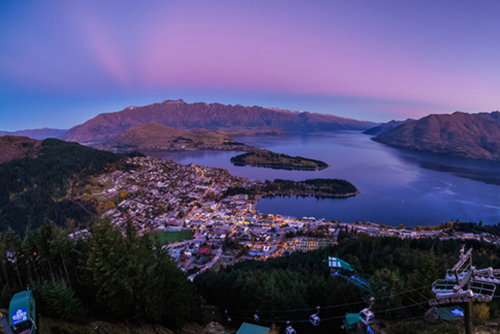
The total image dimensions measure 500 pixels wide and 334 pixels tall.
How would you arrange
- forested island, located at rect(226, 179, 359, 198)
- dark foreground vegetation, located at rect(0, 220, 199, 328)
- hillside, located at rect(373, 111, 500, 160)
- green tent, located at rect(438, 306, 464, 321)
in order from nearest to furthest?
1. dark foreground vegetation, located at rect(0, 220, 199, 328)
2. green tent, located at rect(438, 306, 464, 321)
3. forested island, located at rect(226, 179, 359, 198)
4. hillside, located at rect(373, 111, 500, 160)

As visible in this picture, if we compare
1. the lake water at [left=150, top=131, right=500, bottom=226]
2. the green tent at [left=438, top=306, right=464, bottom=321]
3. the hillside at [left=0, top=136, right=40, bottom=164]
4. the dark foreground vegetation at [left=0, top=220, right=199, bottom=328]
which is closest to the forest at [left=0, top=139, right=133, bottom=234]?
the hillside at [left=0, top=136, right=40, bottom=164]

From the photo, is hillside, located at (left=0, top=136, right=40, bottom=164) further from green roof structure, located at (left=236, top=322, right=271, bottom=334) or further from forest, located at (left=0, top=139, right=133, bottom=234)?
green roof structure, located at (left=236, top=322, right=271, bottom=334)

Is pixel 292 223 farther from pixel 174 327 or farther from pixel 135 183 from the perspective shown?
pixel 135 183

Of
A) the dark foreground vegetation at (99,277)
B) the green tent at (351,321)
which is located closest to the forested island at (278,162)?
the green tent at (351,321)

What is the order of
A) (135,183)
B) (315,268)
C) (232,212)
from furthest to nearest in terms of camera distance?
(135,183) → (232,212) → (315,268)

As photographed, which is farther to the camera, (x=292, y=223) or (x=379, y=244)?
(x=292, y=223)

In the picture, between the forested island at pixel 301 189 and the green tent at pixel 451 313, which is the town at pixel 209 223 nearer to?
the forested island at pixel 301 189

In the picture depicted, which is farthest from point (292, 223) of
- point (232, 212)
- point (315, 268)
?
point (315, 268)
